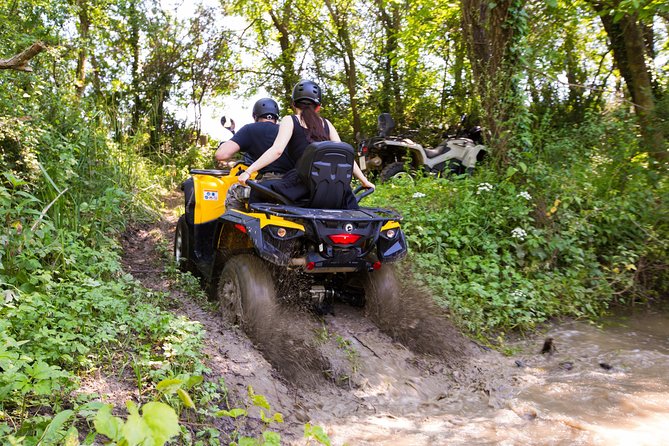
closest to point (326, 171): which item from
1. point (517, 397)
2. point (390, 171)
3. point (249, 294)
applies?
point (249, 294)

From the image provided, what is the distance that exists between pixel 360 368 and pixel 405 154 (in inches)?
289

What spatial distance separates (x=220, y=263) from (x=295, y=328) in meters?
1.02

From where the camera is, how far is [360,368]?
397 centimetres

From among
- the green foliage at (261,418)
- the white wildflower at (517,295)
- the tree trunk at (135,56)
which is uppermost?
the tree trunk at (135,56)

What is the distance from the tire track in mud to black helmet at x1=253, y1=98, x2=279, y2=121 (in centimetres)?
184

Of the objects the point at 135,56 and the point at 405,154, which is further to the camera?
the point at 135,56

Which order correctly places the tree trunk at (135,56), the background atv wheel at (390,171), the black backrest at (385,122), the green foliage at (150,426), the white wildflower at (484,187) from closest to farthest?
the green foliage at (150,426) < the white wildflower at (484,187) < the background atv wheel at (390,171) < the black backrest at (385,122) < the tree trunk at (135,56)

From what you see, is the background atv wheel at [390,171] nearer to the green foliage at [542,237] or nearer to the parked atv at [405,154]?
the parked atv at [405,154]

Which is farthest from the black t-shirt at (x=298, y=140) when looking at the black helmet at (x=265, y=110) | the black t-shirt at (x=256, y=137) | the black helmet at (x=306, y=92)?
the black helmet at (x=265, y=110)

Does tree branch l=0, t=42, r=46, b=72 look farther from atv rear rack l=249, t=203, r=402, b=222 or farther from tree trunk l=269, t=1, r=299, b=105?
tree trunk l=269, t=1, r=299, b=105

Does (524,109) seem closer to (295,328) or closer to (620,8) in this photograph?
(620,8)

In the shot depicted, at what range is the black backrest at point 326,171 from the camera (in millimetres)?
3941

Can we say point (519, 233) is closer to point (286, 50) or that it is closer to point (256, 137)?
point (256, 137)

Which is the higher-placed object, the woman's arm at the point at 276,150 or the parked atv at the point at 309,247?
the woman's arm at the point at 276,150
